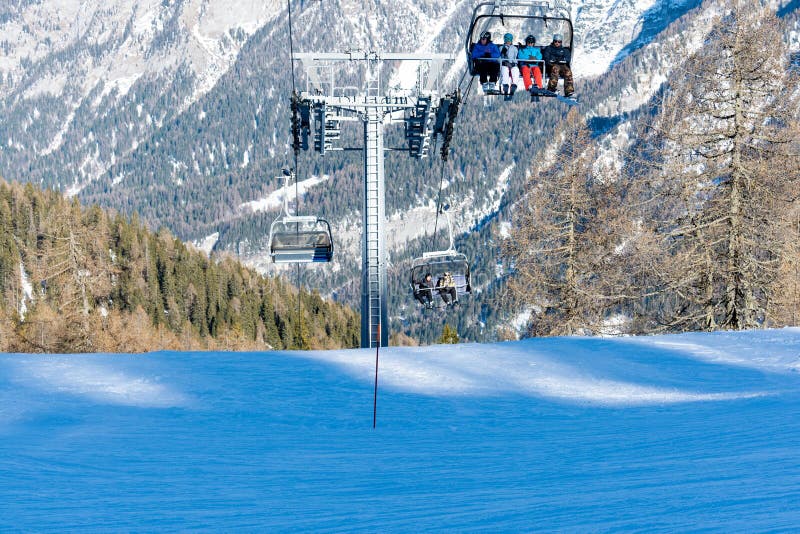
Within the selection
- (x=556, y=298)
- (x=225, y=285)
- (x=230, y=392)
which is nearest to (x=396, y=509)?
(x=230, y=392)

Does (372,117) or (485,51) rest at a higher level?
(372,117)

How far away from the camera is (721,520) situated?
4398mm

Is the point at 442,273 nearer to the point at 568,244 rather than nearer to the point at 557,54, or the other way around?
the point at 568,244

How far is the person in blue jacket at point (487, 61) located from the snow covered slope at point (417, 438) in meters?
3.81

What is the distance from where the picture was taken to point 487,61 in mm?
11906

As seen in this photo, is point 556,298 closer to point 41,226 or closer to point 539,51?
point 539,51

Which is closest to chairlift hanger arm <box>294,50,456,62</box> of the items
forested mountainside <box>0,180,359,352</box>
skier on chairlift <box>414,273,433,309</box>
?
skier on chairlift <box>414,273,433,309</box>

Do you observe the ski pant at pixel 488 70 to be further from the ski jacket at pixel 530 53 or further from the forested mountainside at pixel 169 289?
the forested mountainside at pixel 169 289

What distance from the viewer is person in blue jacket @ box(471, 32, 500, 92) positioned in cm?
1188

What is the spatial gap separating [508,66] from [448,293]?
8290 millimetres

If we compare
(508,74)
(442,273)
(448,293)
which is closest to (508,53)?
(508,74)

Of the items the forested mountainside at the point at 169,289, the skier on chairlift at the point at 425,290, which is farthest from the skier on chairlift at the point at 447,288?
the forested mountainside at the point at 169,289

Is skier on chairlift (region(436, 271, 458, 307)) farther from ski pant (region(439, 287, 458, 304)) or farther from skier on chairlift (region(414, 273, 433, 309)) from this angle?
skier on chairlift (region(414, 273, 433, 309))

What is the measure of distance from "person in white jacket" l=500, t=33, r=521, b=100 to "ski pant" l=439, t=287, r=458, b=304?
793 cm
